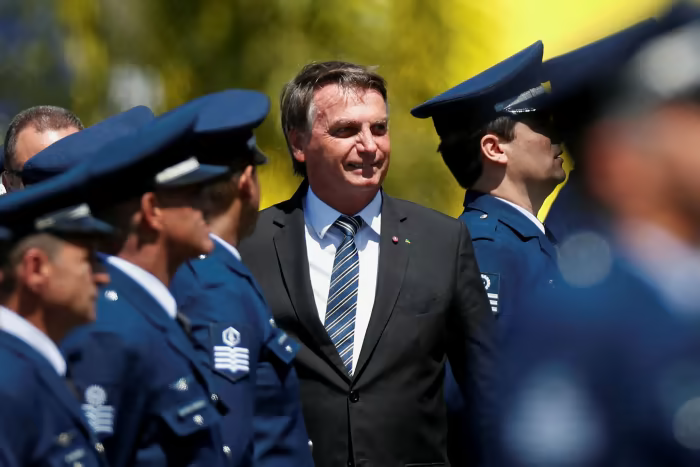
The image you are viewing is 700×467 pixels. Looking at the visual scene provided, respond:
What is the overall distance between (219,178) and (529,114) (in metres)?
1.80

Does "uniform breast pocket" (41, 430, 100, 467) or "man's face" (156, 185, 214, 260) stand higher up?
"man's face" (156, 185, 214, 260)

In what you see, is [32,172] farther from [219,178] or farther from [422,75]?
[422,75]

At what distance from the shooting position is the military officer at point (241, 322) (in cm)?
318

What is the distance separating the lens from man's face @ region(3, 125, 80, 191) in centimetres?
494

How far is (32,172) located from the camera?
3.92 m

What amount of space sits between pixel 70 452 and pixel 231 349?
0.83m

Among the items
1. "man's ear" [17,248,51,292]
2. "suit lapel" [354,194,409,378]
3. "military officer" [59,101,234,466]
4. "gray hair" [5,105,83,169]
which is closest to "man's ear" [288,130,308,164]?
"suit lapel" [354,194,409,378]

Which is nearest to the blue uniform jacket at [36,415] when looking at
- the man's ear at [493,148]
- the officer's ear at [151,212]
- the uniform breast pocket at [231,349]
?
the officer's ear at [151,212]

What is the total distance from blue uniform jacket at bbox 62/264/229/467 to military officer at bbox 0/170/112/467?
89 mm

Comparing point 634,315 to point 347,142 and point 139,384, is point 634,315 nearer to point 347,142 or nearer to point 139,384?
point 139,384

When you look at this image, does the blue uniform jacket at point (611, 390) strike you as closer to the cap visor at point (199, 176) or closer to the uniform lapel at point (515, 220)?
the cap visor at point (199, 176)

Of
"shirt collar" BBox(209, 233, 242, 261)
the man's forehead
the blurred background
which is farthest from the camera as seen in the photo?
the blurred background

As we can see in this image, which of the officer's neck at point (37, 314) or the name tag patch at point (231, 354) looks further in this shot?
the name tag patch at point (231, 354)

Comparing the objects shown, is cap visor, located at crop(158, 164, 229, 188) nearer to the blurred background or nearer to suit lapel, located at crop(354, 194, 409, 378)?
suit lapel, located at crop(354, 194, 409, 378)
